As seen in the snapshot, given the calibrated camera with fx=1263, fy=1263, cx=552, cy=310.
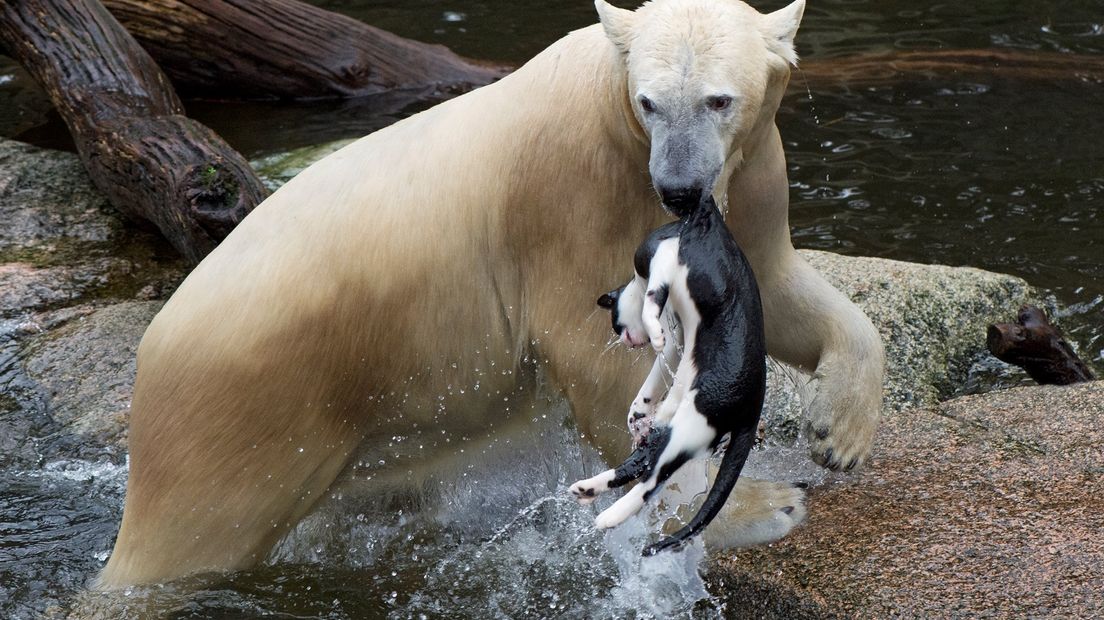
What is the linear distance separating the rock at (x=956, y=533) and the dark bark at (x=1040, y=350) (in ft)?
2.12

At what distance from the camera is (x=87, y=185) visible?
6211 millimetres

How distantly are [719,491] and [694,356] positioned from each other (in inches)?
11.0

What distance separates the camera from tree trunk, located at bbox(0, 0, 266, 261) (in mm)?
5066

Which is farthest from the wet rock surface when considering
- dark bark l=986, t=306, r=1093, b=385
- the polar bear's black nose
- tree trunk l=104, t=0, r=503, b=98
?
dark bark l=986, t=306, r=1093, b=385

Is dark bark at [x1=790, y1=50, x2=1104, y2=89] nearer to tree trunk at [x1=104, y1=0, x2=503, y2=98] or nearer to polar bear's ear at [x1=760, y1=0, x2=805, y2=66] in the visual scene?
tree trunk at [x1=104, y1=0, x2=503, y2=98]

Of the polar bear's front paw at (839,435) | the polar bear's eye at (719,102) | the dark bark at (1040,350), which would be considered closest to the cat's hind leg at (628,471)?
the polar bear's eye at (719,102)

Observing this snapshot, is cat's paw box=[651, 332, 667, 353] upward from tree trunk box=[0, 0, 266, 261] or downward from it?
upward

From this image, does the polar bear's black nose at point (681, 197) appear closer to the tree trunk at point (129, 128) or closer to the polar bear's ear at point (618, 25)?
the polar bear's ear at point (618, 25)

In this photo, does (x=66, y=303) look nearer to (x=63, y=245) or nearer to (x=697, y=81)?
(x=63, y=245)

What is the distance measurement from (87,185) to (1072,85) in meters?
6.09

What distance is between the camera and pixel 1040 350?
441cm

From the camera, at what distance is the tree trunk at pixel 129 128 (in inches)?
199

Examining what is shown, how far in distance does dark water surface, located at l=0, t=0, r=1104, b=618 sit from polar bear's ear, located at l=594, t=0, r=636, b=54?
128 centimetres

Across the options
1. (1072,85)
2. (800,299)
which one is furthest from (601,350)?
(1072,85)
